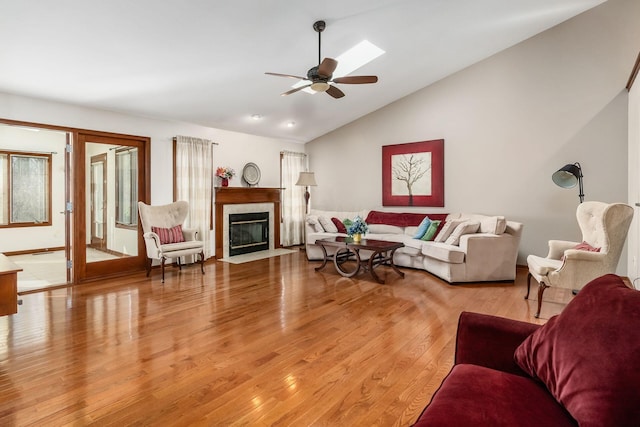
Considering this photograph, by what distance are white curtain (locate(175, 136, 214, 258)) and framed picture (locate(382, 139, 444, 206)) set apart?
3306mm

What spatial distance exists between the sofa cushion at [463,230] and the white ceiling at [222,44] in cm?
250

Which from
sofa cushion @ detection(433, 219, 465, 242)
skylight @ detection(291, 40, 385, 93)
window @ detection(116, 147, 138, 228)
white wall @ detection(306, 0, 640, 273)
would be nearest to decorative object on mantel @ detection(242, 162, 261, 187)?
window @ detection(116, 147, 138, 228)

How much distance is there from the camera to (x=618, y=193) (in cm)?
464

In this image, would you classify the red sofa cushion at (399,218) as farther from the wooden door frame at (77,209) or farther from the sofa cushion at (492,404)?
the sofa cushion at (492,404)

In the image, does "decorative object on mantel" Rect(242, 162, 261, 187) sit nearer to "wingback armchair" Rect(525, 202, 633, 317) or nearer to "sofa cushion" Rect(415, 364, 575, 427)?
"wingback armchair" Rect(525, 202, 633, 317)

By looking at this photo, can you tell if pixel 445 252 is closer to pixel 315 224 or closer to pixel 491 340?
pixel 315 224

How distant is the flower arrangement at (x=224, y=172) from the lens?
627 centimetres

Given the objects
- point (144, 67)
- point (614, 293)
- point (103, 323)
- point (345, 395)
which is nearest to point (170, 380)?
point (345, 395)

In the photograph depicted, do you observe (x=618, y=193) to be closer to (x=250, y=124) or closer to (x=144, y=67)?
(x=250, y=124)

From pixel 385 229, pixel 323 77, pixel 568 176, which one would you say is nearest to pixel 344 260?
pixel 385 229

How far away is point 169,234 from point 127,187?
40.0 inches

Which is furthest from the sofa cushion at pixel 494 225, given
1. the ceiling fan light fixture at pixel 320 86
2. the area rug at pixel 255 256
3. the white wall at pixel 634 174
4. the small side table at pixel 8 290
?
the small side table at pixel 8 290

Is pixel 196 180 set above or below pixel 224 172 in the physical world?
below

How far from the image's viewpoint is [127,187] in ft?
17.3
